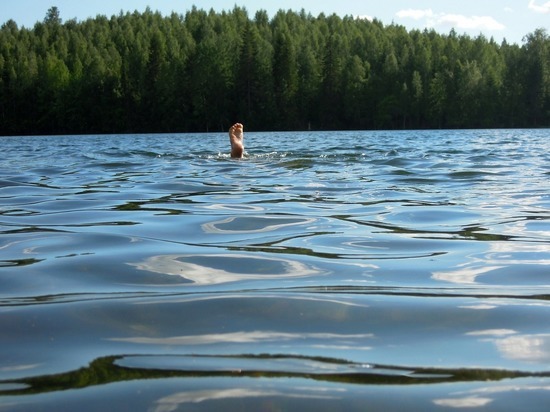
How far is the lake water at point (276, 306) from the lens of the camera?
165cm

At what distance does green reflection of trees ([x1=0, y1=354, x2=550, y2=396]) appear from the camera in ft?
5.54

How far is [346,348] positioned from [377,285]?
0.81 m

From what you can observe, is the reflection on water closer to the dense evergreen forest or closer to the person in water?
the person in water

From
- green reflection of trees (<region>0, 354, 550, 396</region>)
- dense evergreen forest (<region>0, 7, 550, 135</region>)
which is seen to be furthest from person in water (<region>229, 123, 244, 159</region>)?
dense evergreen forest (<region>0, 7, 550, 135</region>)

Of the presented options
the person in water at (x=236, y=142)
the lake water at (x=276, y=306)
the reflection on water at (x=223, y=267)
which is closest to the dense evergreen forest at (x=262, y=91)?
the person in water at (x=236, y=142)

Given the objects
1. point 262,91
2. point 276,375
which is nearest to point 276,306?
point 276,375

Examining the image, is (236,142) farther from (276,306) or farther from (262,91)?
(262,91)

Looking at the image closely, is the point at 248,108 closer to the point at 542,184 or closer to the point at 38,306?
the point at 542,184

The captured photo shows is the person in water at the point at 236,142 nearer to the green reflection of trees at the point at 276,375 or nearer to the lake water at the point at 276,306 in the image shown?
the lake water at the point at 276,306

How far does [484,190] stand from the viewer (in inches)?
261

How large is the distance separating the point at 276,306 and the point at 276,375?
2.21 feet

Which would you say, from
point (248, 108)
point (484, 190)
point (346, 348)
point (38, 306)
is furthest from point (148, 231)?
point (248, 108)

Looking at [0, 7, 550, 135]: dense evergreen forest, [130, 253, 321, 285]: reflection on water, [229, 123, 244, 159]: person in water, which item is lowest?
[130, 253, 321, 285]: reflection on water

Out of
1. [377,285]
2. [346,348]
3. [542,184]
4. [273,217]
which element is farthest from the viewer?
[542,184]
